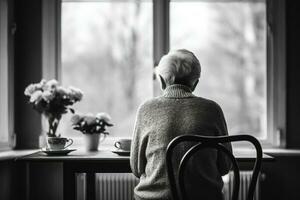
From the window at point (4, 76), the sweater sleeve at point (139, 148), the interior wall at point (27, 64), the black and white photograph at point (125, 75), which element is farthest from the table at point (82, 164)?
the interior wall at point (27, 64)

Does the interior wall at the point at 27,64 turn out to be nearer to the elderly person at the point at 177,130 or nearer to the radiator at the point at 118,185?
the radiator at the point at 118,185

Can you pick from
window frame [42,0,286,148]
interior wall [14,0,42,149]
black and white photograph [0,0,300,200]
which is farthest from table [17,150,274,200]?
window frame [42,0,286,148]

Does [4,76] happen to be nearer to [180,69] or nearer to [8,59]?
[8,59]

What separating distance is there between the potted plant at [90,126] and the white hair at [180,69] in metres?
0.94

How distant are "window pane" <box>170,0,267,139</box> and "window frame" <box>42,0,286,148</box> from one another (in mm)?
48

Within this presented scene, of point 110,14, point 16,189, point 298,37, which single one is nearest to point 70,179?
point 16,189

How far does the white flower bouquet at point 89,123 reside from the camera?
8.87ft

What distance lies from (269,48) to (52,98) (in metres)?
1.65

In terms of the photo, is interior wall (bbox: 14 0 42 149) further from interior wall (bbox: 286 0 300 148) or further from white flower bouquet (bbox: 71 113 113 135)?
interior wall (bbox: 286 0 300 148)

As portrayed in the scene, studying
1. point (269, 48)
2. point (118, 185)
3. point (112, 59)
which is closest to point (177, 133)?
point (118, 185)

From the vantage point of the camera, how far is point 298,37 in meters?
3.05

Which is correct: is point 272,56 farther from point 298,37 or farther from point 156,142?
point 156,142

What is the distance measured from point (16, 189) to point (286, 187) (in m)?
1.89

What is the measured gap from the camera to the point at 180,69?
1864mm
